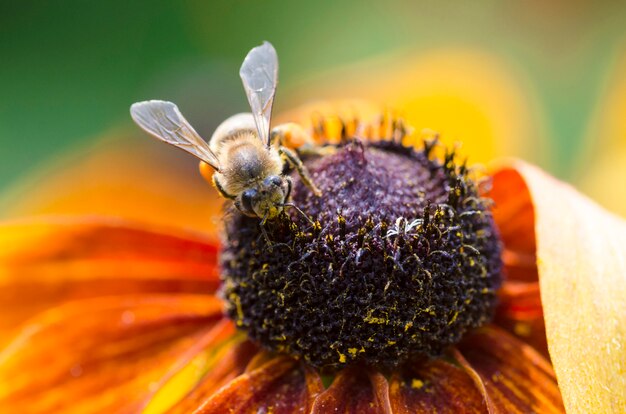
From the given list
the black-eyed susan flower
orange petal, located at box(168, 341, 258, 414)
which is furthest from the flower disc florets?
orange petal, located at box(168, 341, 258, 414)

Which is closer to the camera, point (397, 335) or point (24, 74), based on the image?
point (397, 335)

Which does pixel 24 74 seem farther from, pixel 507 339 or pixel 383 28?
pixel 507 339

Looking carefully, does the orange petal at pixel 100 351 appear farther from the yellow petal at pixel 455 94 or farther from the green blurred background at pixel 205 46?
the green blurred background at pixel 205 46

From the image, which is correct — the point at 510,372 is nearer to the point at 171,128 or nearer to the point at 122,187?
the point at 171,128

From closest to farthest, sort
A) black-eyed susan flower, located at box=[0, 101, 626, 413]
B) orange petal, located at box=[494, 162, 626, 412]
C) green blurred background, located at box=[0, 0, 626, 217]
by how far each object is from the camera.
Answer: orange petal, located at box=[494, 162, 626, 412] → black-eyed susan flower, located at box=[0, 101, 626, 413] → green blurred background, located at box=[0, 0, 626, 217]

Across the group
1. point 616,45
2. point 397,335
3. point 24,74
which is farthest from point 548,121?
point 24,74

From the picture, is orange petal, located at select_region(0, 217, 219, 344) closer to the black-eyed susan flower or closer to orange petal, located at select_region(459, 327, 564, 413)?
the black-eyed susan flower
